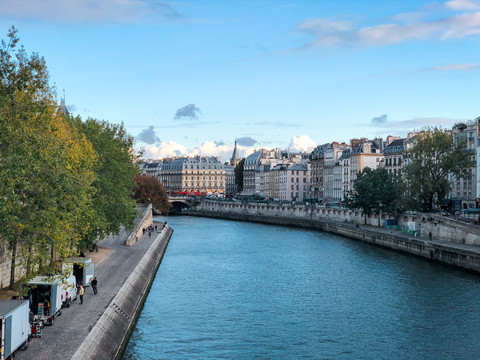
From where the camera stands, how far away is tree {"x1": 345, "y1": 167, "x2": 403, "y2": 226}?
93375 mm

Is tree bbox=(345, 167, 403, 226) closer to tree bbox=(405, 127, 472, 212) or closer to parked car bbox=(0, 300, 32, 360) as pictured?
tree bbox=(405, 127, 472, 212)

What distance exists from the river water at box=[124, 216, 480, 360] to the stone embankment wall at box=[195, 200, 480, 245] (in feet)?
21.5

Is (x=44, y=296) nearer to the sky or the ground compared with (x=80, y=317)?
nearer to the sky

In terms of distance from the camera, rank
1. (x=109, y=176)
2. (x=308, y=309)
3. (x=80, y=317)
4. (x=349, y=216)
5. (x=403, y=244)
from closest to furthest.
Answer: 1. (x=80, y=317)
2. (x=308, y=309)
3. (x=109, y=176)
4. (x=403, y=244)
5. (x=349, y=216)

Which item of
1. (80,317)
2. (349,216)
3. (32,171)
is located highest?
(32,171)

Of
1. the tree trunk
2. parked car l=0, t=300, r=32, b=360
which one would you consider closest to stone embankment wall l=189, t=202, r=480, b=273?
the tree trunk

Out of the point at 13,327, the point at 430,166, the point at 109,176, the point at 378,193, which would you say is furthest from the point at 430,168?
the point at 13,327

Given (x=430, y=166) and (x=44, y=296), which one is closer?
(x=44, y=296)

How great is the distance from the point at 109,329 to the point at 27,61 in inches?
487

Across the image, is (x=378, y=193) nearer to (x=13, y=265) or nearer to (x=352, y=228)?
(x=352, y=228)

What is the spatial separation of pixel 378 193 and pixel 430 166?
42.4 feet

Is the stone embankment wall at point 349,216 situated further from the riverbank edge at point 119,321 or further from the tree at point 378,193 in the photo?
the riverbank edge at point 119,321

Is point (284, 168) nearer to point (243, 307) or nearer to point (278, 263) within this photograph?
point (278, 263)

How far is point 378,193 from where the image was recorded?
95.5 m
